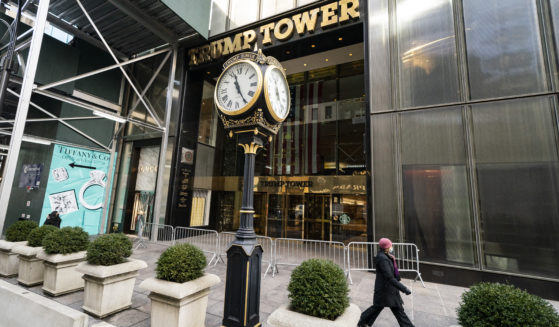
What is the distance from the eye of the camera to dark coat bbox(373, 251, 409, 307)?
3.79m

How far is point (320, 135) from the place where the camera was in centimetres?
1426

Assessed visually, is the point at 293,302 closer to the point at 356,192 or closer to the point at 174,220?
the point at 356,192

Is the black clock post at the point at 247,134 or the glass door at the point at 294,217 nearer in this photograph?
the black clock post at the point at 247,134

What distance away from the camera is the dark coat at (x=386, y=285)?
149 inches

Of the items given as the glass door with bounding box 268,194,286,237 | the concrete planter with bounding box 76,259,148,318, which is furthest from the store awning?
the concrete planter with bounding box 76,259,148,318

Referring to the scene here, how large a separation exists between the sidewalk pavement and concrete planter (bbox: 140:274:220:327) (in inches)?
25.0

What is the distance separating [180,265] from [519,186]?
27.0 ft

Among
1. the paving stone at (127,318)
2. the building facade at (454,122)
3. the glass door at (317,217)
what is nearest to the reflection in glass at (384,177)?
the building facade at (454,122)

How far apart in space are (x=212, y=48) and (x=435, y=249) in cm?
1283

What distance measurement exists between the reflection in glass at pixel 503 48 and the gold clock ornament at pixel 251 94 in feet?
21.8

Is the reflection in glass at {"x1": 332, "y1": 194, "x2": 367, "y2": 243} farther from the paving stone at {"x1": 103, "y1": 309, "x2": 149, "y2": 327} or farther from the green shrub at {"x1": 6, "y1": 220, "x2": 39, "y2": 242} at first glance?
the green shrub at {"x1": 6, "y1": 220, "x2": 39, "y2": 242}

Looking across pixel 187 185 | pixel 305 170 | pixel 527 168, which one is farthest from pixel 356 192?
pixel 187 185

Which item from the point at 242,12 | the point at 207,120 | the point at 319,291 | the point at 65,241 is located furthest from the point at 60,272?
the point at 242,12

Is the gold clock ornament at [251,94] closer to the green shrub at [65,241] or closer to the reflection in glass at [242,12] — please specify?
the green shrub at [65,241]
